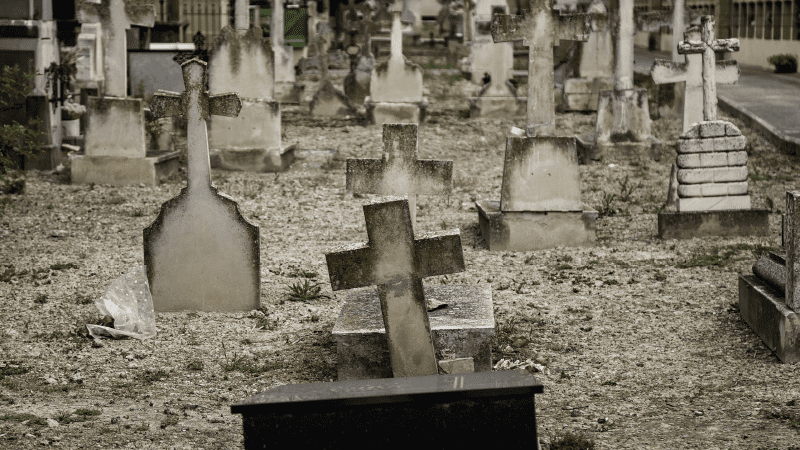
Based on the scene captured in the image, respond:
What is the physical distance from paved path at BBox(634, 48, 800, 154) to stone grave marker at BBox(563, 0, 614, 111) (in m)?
2.17

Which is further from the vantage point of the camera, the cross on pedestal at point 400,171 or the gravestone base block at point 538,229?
the gravestone base block at point 538,229

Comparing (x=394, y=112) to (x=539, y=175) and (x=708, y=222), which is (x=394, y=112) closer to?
(x=539, y=175)

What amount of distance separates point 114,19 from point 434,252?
6.93 m

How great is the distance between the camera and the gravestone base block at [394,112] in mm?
15094

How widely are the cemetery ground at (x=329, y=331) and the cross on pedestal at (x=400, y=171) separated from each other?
0.91 metres

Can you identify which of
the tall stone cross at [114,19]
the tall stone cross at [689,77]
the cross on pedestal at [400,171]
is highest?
the tall stone cross at [114,19]

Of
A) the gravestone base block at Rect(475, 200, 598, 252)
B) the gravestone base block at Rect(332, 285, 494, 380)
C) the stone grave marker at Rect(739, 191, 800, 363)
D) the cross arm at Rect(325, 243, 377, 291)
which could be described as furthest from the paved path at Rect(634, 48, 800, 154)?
the cross arm at Rect(325, 243, 377, 291)

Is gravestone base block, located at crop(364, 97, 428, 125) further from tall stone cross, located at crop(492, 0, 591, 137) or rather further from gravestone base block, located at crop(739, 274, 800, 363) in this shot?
gravestone base block, located at crop(739, 274, 800, 363)

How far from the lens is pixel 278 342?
568 centimetres

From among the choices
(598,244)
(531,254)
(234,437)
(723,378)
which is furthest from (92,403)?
(598,244)

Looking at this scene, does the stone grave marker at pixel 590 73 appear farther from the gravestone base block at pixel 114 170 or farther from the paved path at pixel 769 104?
the gravestone base block at pixel 114 170

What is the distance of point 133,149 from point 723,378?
7459 millimetres

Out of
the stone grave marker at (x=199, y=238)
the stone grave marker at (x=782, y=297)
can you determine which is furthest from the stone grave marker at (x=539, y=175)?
the stone grave marker at (x=199, y=238)

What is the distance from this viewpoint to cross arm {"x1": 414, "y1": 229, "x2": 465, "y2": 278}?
14.1ft
